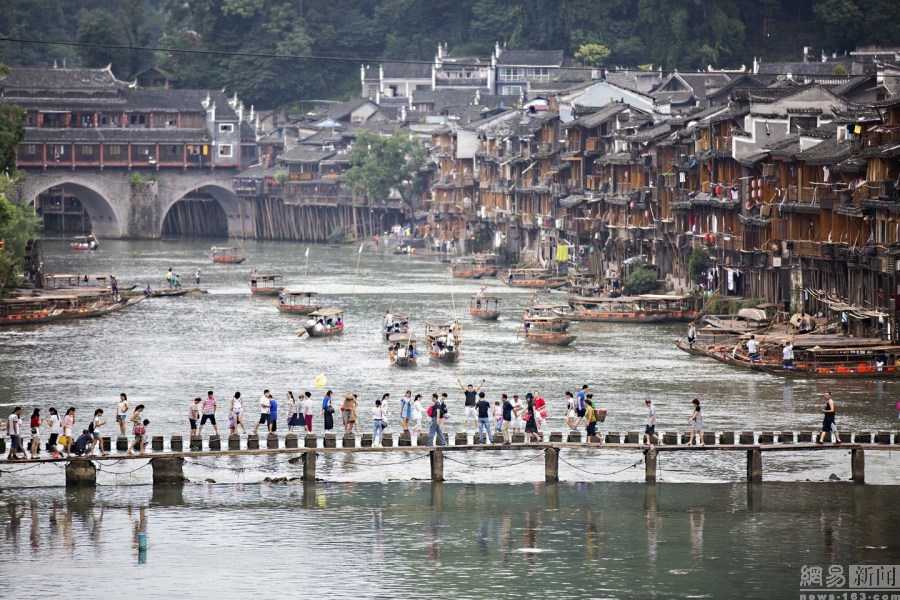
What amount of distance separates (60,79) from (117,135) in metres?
7.21

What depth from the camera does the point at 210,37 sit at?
19125 centimetres

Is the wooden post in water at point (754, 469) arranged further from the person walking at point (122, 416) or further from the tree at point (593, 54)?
the tree at point (593, 54)

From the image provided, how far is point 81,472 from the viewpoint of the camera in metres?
48.9

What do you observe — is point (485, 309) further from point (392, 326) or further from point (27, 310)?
point (27, 310)

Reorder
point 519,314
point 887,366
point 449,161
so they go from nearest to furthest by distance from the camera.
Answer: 1. point 887,366
2. point 519,314
3. point 449,161

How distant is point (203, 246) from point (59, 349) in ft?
244

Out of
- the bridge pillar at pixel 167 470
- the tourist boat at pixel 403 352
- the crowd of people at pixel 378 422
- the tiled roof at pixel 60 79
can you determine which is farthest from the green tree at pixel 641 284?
the tiled roof at pixel 60 79

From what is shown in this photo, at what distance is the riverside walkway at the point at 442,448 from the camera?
4884 cm

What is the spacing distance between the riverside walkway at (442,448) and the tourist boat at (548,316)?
3311 cm

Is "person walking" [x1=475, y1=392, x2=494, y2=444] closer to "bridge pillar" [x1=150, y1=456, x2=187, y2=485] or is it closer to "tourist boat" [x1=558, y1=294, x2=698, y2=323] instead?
"bridge pillar" [x1=150, y1=456, x2=187, y2=485]

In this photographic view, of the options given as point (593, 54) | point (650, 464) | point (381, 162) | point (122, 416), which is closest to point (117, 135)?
point (381, 162)

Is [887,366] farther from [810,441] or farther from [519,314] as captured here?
[519,314]

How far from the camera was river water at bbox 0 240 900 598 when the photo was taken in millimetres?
41875

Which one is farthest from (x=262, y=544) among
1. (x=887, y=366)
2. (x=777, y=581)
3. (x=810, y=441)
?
(x=887, y=366)
